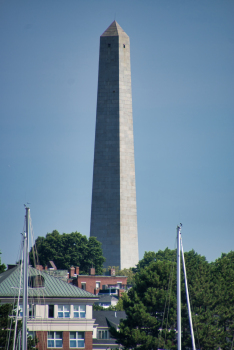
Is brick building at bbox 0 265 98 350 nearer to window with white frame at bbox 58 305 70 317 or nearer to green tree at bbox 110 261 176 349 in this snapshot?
window with white frame at bbox 58 305 70 317

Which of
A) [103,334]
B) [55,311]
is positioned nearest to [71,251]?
Answer: [103,334]

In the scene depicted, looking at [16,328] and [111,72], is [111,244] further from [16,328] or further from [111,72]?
[16,328]

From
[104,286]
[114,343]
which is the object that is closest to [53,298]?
[114,343]

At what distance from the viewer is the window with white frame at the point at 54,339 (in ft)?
222

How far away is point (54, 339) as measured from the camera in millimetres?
68125

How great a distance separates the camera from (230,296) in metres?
83.4

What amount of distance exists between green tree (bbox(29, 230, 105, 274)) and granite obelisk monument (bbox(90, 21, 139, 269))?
4.12 m

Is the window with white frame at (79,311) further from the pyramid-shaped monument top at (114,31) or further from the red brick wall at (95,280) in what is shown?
the pyramid-shaped monument top at (114,31)

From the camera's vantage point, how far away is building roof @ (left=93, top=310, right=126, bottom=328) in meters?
88.5

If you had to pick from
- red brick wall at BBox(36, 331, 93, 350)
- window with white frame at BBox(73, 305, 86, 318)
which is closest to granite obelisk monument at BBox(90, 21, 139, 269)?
window with white frame at BBox(73, 305, 86, 318)

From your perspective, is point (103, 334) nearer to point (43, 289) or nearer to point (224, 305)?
point (224, 305)

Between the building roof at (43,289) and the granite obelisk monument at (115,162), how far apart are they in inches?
2860

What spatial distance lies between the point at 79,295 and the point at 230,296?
20747mm


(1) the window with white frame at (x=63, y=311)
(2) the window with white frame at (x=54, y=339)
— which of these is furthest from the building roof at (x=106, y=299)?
(2) the window with white frame at (x=54, y=339)
